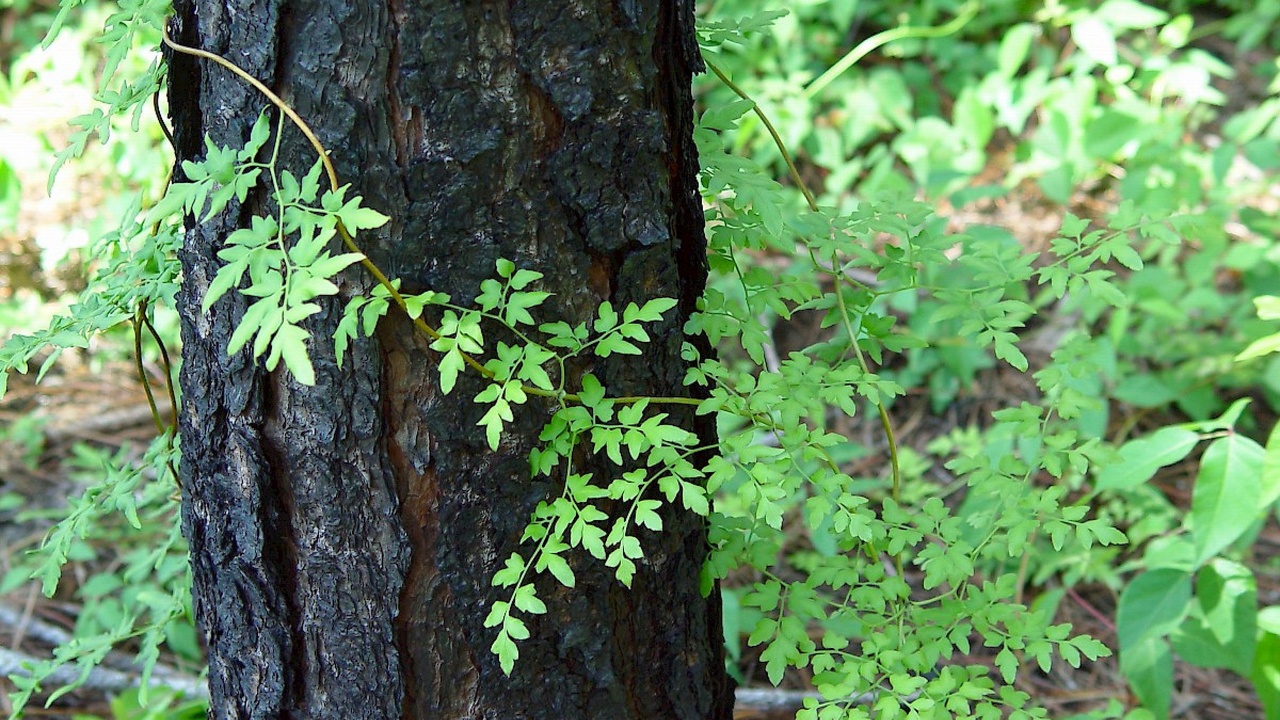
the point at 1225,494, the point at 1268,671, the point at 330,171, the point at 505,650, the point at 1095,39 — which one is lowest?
the point at 1268,671

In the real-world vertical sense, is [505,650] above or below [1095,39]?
below

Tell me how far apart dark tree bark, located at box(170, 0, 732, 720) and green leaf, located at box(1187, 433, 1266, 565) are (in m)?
0.90

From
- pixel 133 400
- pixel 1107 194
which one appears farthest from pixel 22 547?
pixel 1107 194

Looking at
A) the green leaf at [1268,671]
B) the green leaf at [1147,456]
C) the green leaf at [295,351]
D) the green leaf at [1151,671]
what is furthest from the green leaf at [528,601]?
the green leaf at [1268,671]

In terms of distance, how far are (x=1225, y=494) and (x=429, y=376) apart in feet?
4.30

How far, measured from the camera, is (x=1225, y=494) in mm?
1656

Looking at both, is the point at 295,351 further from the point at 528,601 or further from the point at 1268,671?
the point at 1268,671

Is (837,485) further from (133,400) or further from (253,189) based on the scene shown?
(133,400)

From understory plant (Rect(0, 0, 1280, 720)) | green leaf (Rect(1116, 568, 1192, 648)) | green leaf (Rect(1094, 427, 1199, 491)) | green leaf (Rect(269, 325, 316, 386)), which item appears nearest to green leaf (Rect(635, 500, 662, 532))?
understory plant (Rect(0, 0, 1280, 720))

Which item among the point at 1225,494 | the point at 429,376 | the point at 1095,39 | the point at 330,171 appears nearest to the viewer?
the point at 330,171

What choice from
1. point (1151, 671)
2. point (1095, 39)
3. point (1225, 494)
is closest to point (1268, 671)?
point (1151, 671)

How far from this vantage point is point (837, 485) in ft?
3.66

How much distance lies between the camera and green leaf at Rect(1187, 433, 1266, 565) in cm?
164

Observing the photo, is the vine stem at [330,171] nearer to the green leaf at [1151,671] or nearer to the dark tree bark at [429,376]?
the dark tree bark at [429,376]
